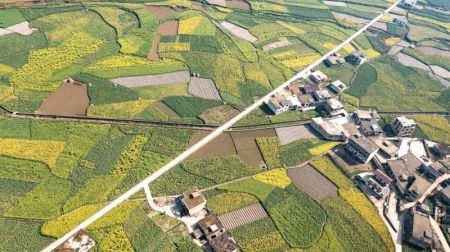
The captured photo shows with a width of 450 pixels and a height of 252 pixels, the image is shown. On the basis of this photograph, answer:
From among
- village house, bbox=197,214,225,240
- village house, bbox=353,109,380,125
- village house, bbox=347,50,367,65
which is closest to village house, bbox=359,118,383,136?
village house, bbox=353,109,380,125

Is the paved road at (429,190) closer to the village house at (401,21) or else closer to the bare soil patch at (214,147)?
the bare soil patch at (214,147)

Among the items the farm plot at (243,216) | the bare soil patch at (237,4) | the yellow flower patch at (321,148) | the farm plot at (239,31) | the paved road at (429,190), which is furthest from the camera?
the bare soil patch at (237,4)

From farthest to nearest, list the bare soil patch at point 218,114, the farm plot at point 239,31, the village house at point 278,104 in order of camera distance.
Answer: the farm plot at point 239,31 < the village house at point 278,104 < the bare soil patch at point 218,114

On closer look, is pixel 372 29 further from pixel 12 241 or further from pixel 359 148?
pixel 12 241

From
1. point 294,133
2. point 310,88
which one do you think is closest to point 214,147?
point 294,133

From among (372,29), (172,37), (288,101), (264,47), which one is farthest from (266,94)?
(372,29)

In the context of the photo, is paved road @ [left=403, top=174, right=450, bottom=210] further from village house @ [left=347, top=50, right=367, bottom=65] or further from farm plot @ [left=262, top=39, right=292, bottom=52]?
farm plot @ [left=262, top=39, right=292, bottom=52]

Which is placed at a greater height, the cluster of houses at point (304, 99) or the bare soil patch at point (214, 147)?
the cluster of houses at point (304, 99)

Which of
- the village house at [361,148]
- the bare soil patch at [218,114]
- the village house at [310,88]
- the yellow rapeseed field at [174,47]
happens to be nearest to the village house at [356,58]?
the village house at [310,88]
